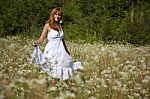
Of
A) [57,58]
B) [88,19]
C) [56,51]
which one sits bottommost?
[88,19]

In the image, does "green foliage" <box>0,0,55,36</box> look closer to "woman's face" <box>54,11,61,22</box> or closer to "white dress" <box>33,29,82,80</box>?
"white dress" <box>33,29,82,80</box>

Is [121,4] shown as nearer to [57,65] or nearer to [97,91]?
[57,65]

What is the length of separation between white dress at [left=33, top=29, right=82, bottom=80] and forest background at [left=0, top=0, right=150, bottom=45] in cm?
935

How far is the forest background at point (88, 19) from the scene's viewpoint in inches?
736

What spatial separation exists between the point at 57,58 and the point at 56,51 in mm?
162

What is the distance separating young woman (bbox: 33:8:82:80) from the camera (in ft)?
26.0

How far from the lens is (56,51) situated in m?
8.23

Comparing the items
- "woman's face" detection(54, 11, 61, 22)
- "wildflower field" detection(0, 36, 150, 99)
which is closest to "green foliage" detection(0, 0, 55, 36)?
"wildflower field" detection(0, 36, 150, 99)

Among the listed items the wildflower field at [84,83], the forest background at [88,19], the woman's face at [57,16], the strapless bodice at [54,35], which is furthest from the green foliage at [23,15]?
the woman's face at [57,16]

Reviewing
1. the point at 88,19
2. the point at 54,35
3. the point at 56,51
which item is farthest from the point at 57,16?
the point at 88,19

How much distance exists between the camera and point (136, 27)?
60.8 feet

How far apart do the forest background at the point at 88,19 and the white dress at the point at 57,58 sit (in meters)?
9.35

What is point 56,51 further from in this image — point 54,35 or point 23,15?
point 23,15

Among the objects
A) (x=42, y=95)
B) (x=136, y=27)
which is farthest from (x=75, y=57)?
(x=136, y=27)
